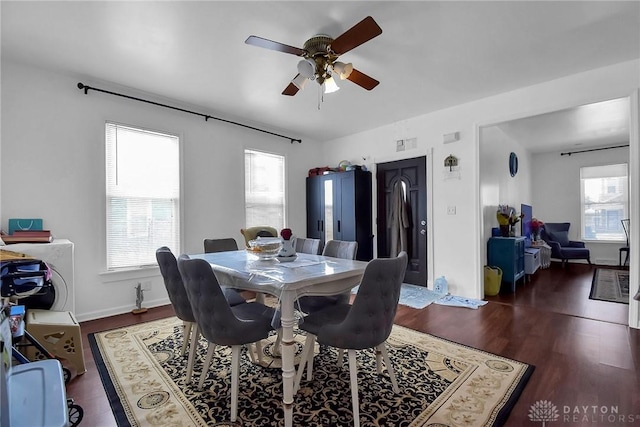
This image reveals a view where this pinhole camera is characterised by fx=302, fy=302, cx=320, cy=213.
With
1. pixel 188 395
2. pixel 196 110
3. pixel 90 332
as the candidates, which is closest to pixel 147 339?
pixel 90 332

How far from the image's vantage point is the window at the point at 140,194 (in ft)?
11.4

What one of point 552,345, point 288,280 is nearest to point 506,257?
point 552,345

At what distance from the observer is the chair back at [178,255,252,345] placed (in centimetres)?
164

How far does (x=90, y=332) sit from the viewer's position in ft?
9.59

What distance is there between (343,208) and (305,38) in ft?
9.59

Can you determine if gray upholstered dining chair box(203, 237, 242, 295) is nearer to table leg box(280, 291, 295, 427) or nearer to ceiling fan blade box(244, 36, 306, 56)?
table leg box(280, 291, 295, 427)

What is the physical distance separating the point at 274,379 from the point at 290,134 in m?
4.18

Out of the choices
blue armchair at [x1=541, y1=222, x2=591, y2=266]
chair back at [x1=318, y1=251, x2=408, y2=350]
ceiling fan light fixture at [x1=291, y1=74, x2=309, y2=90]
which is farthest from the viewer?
blue armchair at [x1=541, y1=222, x2=591, y2=266]

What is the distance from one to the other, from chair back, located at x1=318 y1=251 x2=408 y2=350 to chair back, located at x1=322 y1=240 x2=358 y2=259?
97 cm

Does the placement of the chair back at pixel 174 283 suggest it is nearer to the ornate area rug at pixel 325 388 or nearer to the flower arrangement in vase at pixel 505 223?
the ornate area rug at pixel 325 388

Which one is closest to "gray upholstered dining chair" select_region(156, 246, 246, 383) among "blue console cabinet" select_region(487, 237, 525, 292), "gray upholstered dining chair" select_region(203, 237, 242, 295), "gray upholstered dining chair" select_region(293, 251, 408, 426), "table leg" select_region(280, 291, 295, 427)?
"table leg" select_region(280, 291, 295, 427)

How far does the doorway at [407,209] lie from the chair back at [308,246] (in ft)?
7.03

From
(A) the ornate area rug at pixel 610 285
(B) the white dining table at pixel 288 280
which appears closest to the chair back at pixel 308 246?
(B) the white dining table at pixel 288 280

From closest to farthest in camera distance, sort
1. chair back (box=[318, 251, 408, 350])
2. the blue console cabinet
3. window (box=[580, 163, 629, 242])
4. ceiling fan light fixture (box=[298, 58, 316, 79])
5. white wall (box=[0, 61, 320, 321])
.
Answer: chair back (box=[318, 251, 408, 350]), ceiling fan light fixture (box=[298, 58, 316, 79]), white wall (box=[0, 61, 320, 321]), the blue console cabinet, window (box=[580, 163, 629, 242])
